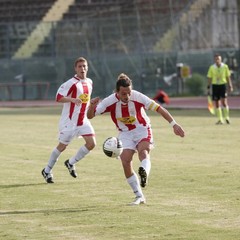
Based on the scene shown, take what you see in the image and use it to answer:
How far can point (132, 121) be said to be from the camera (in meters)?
14.1

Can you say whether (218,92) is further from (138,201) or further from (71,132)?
(138,201)

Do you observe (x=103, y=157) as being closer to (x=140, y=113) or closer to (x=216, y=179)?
(x=216, y=179)

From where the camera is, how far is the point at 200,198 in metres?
14.2

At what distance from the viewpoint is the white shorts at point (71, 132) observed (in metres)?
17.5

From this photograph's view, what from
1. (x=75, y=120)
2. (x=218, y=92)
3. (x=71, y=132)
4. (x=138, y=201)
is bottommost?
(x=218, y=92)

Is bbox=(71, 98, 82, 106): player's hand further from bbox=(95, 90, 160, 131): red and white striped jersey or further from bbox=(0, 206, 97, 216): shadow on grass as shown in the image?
bbox=(0, 206, 97, 216): shadow on grass

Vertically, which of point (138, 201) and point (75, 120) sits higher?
point (75, 120)

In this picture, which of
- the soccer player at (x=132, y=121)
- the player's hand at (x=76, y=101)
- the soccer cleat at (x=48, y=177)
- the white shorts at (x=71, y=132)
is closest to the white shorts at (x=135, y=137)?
the soccer player at (x=132, y=121)

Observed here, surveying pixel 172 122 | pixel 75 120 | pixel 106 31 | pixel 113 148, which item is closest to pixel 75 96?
pixel 75 120

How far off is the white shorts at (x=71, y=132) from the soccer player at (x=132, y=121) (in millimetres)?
3383

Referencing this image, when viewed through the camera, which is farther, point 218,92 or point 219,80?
point 219,80

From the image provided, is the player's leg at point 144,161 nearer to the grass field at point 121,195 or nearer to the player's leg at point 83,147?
the grass field at point 121,195

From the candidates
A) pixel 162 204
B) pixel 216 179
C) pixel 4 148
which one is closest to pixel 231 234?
pixel 162 204

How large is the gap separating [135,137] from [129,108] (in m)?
0.40
